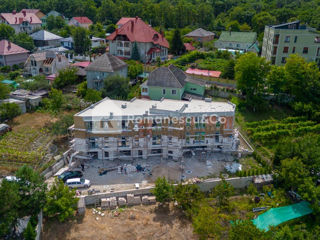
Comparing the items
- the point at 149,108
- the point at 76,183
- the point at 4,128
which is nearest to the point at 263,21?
the point at 149,108

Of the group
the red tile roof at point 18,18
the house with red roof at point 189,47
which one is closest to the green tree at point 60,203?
the house with red roof at point 189,47

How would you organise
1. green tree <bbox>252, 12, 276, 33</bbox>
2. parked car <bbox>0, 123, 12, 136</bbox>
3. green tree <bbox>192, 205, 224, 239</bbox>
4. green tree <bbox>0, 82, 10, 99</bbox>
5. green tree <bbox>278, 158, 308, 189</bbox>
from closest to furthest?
green tree <bbox>192, 205, 224, 239</bbox> → green tree <bbox>278, 158, 308, 189</bbox> → parked car <bbox>0, 123, 12, 136</bbox> → green tree <bbox>0, 82, 10, 99</bbox> → green tree <bbox>252, 12, 276, 33</bbox>

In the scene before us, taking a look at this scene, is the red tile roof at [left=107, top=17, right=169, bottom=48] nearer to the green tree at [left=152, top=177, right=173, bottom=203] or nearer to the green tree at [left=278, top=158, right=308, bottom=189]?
the green tree at [left=152, top=177, right=173, bottom=203]

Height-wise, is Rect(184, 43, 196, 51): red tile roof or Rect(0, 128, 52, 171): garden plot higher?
Rect(184, 43, 196, 51): red tile roof

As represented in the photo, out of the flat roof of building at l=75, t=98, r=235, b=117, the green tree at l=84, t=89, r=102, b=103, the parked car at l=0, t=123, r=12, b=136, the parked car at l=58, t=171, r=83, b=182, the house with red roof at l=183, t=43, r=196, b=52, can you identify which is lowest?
the parked car at l=58, t=171, r=83, b=182

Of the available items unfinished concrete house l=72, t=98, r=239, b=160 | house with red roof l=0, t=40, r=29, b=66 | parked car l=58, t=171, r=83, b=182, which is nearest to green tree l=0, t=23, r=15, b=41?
house with red roof l=0, t=40, r=29, b=66

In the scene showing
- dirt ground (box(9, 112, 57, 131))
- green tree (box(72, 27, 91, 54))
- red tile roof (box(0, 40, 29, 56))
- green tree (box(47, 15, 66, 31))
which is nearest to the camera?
dirt ground (box(9, 112, 57, 131))
